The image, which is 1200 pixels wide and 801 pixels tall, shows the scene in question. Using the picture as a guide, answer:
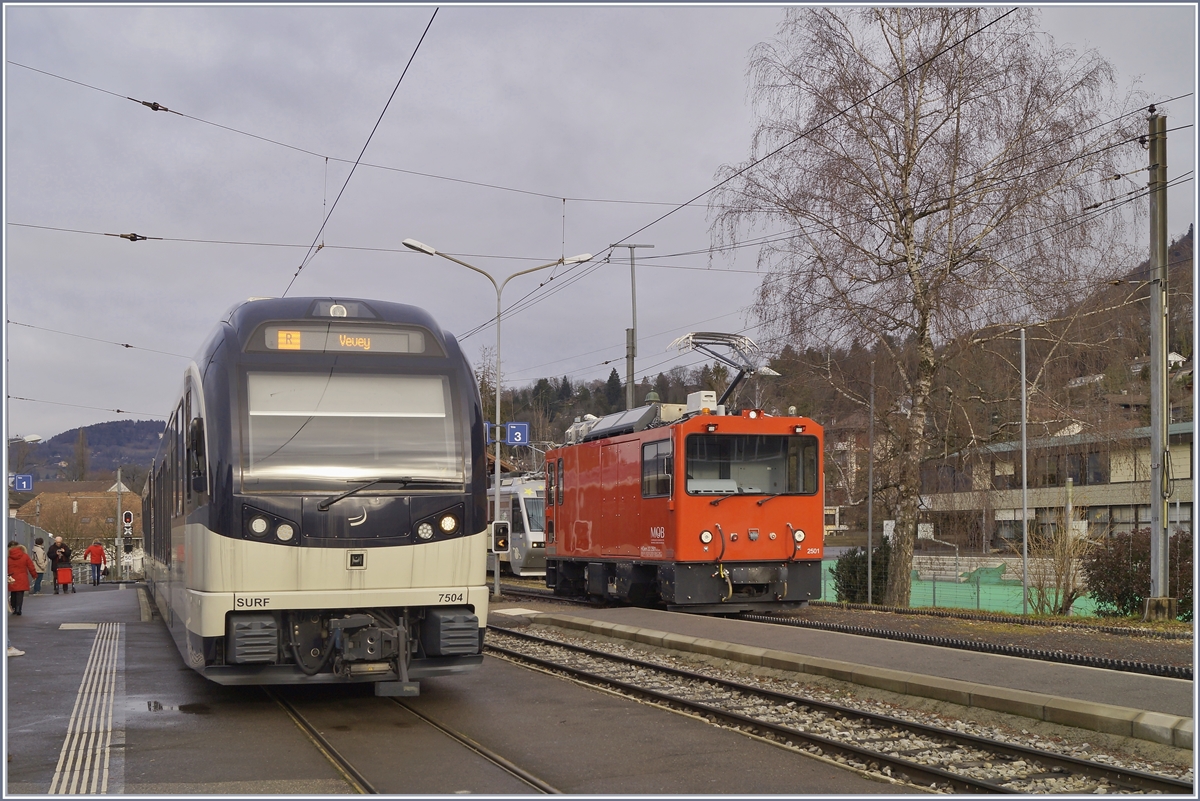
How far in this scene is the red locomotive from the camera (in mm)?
17484

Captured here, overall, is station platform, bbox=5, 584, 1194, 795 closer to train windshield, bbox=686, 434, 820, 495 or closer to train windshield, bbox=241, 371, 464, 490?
train windshield, bbox=241, 371, 464, 490

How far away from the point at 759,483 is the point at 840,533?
62.5m

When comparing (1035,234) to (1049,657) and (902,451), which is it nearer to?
(902,451)

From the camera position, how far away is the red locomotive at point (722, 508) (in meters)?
17.5

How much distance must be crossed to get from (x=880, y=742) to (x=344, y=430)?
4.75 metres

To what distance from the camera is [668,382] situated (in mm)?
69625

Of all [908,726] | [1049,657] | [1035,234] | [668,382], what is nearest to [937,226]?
[1035,234]

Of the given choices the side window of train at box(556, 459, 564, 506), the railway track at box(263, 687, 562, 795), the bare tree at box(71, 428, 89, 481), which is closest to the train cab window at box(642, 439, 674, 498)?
the side window of train at box(556, 459, 564, 506)

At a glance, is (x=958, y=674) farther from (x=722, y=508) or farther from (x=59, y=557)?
(x=59, y=557)

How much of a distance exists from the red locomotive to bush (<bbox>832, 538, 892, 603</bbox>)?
6221 mm

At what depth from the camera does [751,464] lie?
18.0 m

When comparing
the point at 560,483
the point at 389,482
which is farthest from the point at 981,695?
the point at 560,483

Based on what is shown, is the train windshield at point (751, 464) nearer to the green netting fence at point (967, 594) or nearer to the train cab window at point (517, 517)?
the green netting fence at point (967, 594)

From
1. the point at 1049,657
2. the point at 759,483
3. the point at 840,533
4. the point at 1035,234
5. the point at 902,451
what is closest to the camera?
the point at 1049,657
